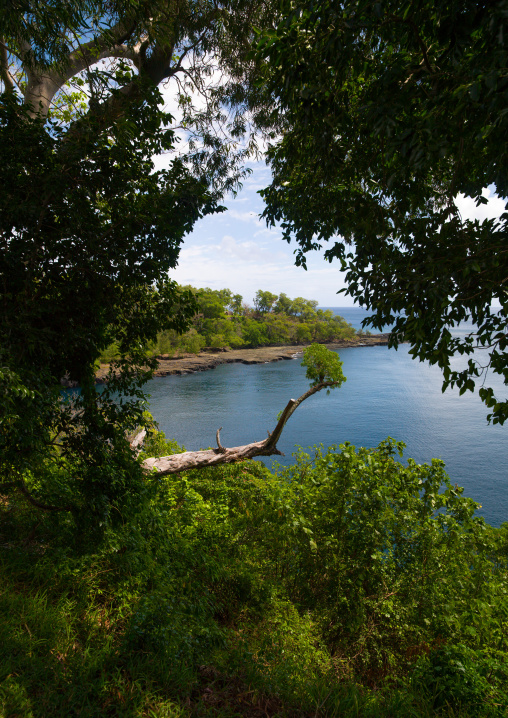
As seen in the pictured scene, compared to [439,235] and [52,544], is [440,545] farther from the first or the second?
[52,544]

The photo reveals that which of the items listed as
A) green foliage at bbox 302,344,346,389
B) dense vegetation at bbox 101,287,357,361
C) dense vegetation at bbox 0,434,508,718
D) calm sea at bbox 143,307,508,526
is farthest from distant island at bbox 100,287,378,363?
dense vegetation at bbox 0,434,508,718

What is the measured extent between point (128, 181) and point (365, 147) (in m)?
2.01

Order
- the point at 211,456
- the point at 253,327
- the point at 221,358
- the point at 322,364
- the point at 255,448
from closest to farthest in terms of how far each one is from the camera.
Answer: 1. the point at 211,456
2. the point at 255,448
3. the point at 322,364
4. the point at 221,358
5. the point at 253,327

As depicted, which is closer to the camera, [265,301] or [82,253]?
[82,253]

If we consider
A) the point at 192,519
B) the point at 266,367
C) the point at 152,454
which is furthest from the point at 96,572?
the point at 266,367

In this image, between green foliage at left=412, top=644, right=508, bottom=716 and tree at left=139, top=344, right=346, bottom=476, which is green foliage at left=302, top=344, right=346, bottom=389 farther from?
green foliage at left=412, top=644, right=508, bottom=716

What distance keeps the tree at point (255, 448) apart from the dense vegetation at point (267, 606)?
103 centimetres

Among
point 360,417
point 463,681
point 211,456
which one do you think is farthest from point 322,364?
point 360,417

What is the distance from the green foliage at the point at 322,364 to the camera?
8203mm

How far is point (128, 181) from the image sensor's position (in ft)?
Answer: 11.3

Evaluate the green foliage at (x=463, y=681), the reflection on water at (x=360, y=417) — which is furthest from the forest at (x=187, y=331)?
the reflection on water at (x=360, y=417)

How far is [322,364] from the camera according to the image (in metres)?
8.30

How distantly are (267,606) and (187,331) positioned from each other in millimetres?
2885

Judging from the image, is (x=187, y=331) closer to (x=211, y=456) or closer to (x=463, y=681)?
(x=463, y=681)
